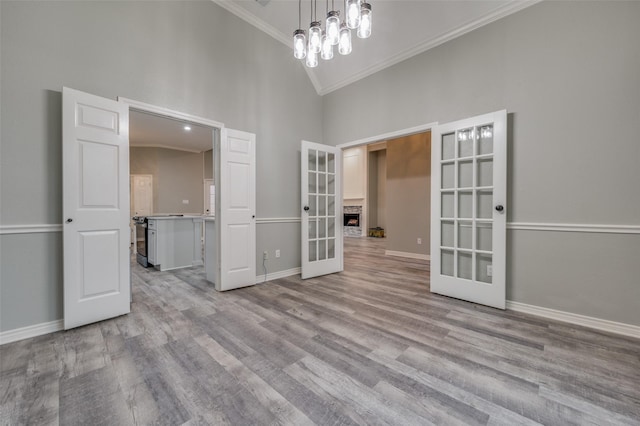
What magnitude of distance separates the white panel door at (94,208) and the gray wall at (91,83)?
132 mm

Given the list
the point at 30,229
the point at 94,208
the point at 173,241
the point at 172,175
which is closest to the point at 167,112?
the point at 94,208

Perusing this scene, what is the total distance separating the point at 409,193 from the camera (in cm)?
563

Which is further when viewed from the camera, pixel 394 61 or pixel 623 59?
pixel 394 61

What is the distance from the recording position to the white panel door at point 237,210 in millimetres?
3176

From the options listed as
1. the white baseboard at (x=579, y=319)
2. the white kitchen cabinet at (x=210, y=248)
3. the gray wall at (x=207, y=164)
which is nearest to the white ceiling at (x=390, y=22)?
the white kitchen cabinet at (x=210, y=248)

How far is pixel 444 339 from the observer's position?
2.01 meters

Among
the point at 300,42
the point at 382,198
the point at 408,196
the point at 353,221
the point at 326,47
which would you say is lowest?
the point at 353,221

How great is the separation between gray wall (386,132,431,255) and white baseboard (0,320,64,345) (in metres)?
5.29

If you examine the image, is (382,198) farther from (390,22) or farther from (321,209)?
(390,22)

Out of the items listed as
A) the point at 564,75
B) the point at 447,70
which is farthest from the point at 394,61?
the point at 564,75

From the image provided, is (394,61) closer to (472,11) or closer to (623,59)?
(472,11)

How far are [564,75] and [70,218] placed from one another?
4.51 meters

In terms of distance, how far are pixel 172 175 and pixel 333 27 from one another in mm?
7527

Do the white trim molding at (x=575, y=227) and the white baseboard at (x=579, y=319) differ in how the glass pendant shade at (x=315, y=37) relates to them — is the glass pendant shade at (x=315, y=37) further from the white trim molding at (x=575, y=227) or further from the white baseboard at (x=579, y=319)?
the white baseboard at (x=579, y=319)
